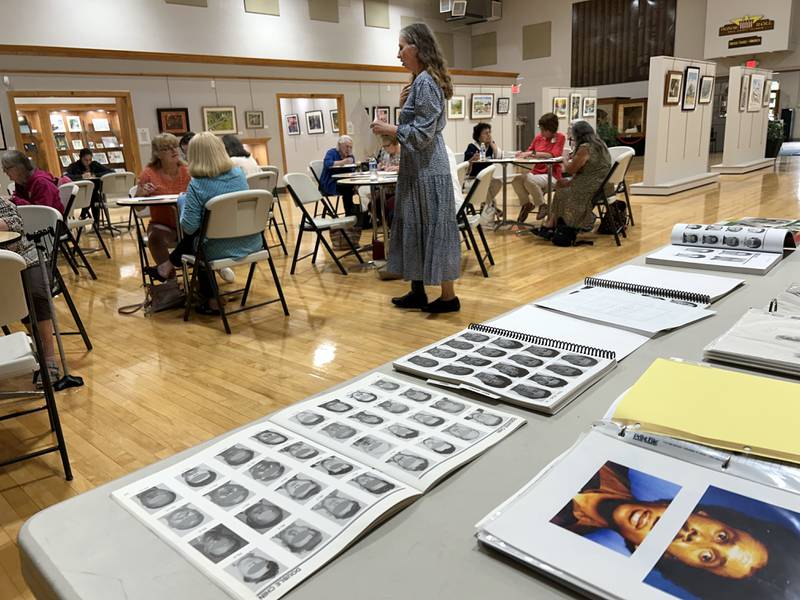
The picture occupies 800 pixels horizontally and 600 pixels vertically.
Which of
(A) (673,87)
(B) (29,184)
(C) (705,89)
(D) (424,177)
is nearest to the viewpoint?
(D) (424,177)

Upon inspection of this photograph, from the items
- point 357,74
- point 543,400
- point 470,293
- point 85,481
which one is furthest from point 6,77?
point 543,400

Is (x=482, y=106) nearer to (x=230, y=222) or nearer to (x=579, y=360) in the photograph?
(x=230, y=222)

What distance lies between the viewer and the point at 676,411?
A: 2.69ft

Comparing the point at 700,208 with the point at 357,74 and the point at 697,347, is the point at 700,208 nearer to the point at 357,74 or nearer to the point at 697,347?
the point at 697,347

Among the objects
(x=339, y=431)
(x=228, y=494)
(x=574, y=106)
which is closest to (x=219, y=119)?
(x=574, y=106)

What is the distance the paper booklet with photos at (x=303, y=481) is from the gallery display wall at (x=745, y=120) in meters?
13.7

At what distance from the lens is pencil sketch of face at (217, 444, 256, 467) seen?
0.82 metres

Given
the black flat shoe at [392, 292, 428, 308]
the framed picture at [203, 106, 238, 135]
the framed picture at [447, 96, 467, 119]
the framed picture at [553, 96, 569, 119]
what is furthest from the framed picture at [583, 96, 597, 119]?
the black flat shoe at [392, 292, 428, 308]

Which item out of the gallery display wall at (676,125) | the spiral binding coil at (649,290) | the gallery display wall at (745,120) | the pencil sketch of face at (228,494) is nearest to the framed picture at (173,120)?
the gallery display wall at (676,125)

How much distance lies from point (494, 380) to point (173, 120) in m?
12.5

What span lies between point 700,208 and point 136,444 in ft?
26.6

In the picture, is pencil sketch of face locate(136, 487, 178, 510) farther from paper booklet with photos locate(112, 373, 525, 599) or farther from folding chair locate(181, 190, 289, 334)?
folding chair locate(181, 190, 289, 334)

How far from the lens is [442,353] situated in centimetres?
115

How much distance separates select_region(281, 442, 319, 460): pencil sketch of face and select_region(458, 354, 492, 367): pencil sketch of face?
368 mm
